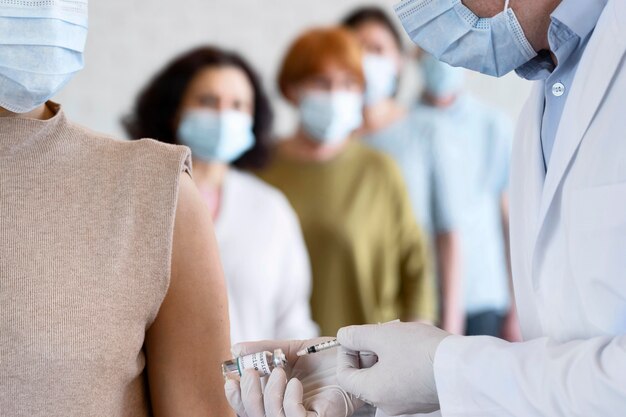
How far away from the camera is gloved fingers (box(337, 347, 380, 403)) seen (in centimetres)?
132

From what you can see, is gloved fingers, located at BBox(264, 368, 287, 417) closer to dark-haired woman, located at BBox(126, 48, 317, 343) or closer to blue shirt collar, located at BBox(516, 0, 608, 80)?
blue shirt collar, located at BBox(516, 0, 608, 80)

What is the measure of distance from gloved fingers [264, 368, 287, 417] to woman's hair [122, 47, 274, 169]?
1934 millimetres

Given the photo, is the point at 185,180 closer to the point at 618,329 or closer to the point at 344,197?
the point at 618,329

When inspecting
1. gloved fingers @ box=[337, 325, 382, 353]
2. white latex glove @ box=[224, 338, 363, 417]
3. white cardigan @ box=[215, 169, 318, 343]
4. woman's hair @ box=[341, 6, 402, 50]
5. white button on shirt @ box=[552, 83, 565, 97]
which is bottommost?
white cardigan @ box=[215, 169, 318, 343]

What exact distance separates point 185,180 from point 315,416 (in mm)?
353

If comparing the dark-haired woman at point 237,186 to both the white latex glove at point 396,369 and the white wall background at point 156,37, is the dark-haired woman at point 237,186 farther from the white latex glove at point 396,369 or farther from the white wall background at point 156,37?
the white latex glove at point 396,369

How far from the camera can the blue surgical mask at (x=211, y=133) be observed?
3.14m

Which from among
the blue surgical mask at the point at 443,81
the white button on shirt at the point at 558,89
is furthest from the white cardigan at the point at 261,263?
the white button on shirt at the point at 558,89

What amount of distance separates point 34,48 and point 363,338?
56 cm

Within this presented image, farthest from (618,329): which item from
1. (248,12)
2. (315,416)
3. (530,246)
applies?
(248,12)

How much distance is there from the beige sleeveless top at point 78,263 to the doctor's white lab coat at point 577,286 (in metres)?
0.40

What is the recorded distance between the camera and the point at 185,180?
4.65 feet

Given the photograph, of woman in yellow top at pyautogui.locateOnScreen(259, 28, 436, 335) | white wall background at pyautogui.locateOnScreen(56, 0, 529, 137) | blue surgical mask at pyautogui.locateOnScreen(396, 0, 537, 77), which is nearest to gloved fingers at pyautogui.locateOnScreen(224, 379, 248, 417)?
blue surgical mask at pyautogui.locateOnScreen(396, 0, 537, 77)

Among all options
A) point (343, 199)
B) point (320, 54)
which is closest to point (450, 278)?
point (343, 199)
